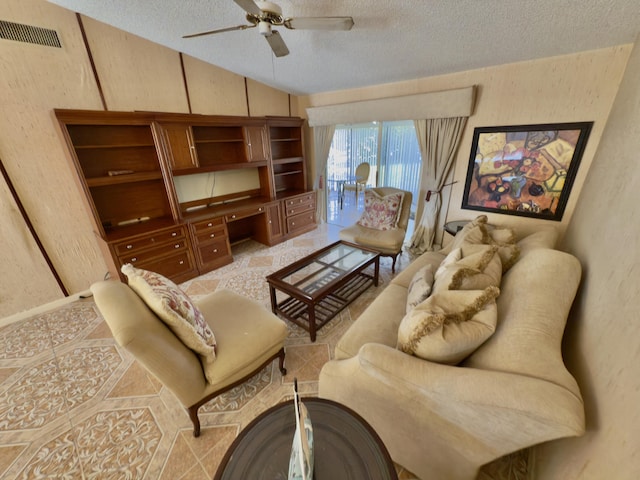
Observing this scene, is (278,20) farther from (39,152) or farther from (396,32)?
(39,152)

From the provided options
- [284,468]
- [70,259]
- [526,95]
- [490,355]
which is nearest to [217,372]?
[284,468]

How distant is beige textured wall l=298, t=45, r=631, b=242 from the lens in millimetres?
2107

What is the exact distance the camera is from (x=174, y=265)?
288 centimetres

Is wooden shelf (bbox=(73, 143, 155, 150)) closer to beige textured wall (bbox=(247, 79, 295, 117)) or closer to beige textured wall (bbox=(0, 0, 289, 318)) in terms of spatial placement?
beige textured wall (bbox=(0, 0, 289, 318))

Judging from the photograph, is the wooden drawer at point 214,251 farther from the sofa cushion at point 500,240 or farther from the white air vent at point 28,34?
the sofa cushion at point 500,240

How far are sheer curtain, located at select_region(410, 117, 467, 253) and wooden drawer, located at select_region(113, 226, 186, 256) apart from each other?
3.15m

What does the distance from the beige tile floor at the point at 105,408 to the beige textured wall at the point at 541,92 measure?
247 centimetres

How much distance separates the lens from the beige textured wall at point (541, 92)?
6.91ft

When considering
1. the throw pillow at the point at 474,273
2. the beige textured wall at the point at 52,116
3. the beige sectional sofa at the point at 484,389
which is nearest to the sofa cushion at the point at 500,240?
the throw pillow at the point at 474,273

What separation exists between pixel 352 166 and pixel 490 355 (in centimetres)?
392

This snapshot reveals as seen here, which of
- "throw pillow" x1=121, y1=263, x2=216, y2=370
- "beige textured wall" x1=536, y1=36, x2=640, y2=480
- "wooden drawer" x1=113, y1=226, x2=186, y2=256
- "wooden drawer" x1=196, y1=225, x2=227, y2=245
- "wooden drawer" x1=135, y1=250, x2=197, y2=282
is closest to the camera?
"beige textured wall" x1=536, y1=36, x2=640, y2=480

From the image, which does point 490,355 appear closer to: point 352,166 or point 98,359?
point 98,359

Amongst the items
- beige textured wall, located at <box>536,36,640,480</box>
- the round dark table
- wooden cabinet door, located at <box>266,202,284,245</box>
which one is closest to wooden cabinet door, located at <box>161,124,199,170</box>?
wooden cabinet door, located at <box>266,202,284,245</box>

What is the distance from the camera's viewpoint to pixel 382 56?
8.18 feet
